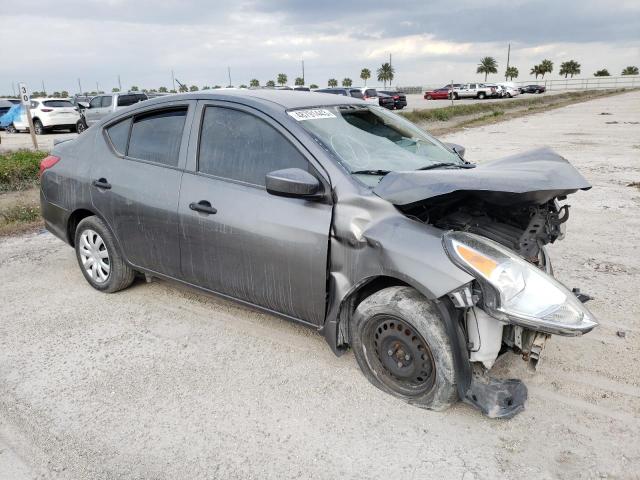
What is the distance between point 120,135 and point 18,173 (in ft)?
22.2

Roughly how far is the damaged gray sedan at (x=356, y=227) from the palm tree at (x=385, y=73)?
105 metres

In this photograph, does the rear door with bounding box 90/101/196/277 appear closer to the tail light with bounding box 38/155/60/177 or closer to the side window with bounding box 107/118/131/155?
the side window with bounding box 107/118/131/155

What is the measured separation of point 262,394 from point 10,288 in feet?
10.0

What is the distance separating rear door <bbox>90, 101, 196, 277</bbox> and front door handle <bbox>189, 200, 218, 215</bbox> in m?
0.20

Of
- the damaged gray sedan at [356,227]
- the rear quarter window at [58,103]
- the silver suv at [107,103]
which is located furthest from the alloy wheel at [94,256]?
the rear quarter window at [58,103]

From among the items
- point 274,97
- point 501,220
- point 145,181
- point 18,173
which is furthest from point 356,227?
point 18,173

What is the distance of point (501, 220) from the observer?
136 inches

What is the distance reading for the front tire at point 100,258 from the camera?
177 inches

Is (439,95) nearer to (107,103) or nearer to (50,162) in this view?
(107,103)

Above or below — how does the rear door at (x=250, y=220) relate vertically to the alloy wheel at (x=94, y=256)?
above

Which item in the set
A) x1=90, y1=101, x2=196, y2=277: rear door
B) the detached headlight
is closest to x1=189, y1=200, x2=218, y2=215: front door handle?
x1=90, y1=101, x2=196, y2=277: rear door

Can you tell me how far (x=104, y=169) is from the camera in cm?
440

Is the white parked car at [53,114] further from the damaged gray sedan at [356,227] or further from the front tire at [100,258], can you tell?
the damaged gray sedan at [356,227]

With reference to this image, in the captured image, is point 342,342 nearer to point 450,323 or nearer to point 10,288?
point 450,323
